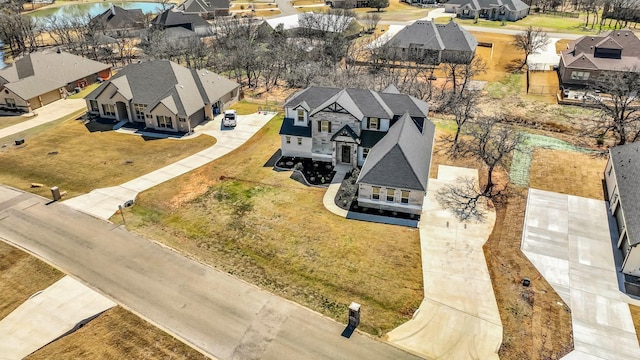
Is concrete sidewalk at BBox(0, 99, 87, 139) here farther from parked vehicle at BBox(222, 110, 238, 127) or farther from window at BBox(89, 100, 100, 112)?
parked vehicle at BBox(222, 110, 238, 127)

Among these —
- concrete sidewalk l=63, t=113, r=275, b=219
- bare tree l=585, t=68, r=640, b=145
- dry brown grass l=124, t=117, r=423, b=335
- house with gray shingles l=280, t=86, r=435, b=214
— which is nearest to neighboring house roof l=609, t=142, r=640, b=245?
bare tree l=585, t=68, r=640, b=145

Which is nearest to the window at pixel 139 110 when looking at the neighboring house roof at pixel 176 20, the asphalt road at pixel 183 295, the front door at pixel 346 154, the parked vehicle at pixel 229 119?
the parked vehicle at pixel 229 119

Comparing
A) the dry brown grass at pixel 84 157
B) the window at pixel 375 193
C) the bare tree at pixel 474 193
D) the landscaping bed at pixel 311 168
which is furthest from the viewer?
the dry brown grass at pixel 84 157

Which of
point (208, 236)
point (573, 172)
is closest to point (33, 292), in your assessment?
point (208, 236)

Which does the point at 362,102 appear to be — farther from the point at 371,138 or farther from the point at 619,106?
the point at 619,106

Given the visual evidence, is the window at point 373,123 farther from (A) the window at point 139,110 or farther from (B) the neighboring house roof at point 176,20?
(B) the neighboring house roof at point 176,20

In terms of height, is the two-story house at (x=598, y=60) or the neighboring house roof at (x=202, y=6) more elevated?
the neighboring house roof at (x=202, y=6)
